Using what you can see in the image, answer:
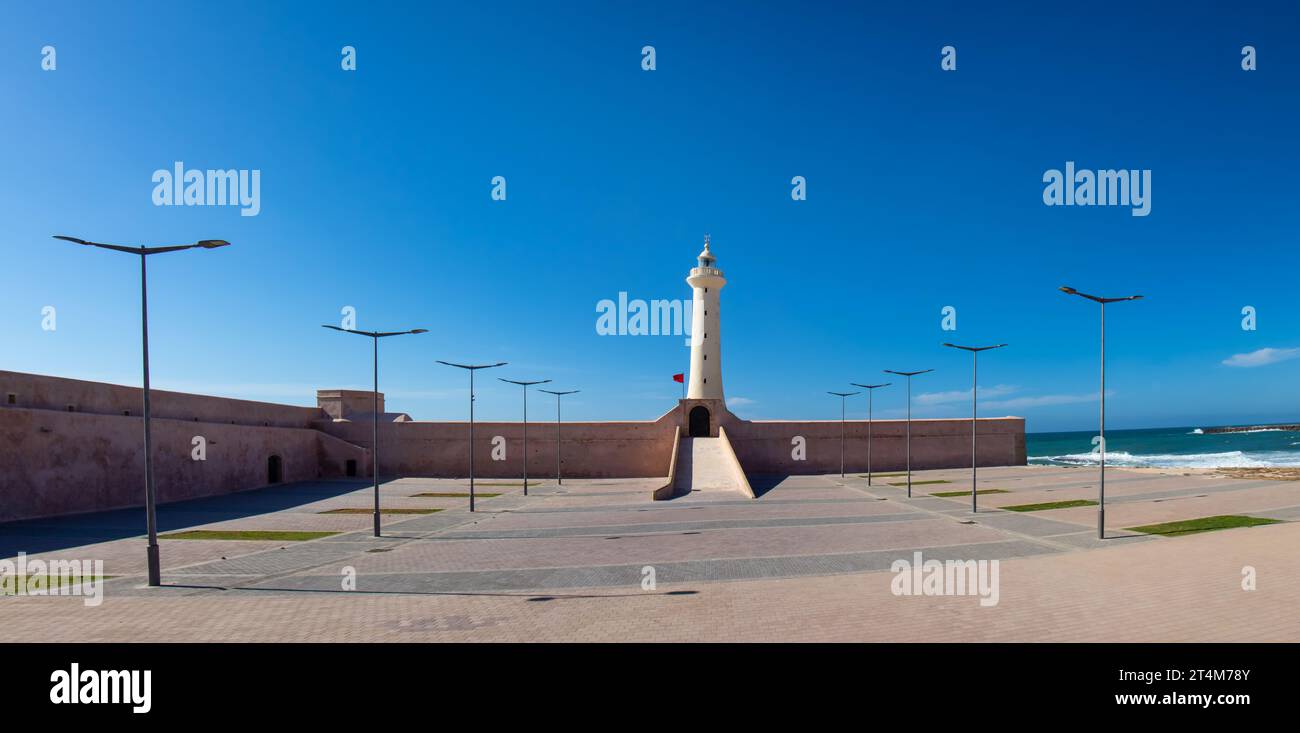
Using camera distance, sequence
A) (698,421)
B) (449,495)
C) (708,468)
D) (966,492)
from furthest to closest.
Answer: (698,421) → (708,468) → (449,495) → (966,492)

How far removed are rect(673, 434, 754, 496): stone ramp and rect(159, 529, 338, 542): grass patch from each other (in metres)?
17.8

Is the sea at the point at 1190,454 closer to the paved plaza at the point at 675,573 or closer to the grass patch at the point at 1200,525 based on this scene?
the grass patch at the point at 1200,525

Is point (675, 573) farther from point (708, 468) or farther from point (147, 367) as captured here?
point (708, 468)

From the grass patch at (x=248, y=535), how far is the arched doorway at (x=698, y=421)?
27146 mm

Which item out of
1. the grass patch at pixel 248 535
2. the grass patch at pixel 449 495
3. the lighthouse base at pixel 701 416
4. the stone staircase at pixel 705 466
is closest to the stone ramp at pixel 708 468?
the stone staircase at pixel 705 466

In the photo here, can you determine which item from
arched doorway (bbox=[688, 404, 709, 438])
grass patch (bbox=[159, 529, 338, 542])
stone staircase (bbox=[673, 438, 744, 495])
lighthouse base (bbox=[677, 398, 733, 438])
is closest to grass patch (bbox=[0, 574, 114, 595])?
grass patch (bbox=[159, 529, 338, 542])

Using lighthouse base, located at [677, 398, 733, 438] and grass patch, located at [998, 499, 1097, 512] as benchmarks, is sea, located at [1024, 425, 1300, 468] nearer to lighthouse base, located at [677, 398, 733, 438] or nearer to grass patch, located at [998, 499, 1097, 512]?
grass patch, located at [998, 499, 1097, 512]

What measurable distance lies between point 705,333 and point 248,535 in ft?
108

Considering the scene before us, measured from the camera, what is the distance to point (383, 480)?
41125mm

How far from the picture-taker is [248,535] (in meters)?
20.8

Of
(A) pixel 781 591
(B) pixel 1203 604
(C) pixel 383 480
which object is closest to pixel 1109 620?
(B) pixel 1203 604

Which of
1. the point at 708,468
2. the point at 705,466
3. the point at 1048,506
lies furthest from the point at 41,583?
the point at 1048,506

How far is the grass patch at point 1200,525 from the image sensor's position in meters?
19.1
